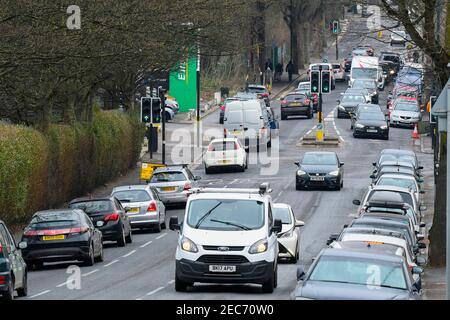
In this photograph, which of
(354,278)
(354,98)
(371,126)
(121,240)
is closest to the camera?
(354,278)

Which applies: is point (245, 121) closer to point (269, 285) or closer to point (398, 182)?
point (398, 182)

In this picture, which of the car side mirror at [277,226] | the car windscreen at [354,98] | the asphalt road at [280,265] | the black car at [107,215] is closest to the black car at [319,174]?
the asphalt road at [280,265]

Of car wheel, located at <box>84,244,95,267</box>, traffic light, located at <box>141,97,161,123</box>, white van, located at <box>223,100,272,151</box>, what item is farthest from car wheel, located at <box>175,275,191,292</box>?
white van, located at <box>223,100,272,151</box>

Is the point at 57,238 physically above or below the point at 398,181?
above

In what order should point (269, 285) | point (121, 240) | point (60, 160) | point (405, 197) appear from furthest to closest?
point (60, 160)
point (405, 197)
point (121, 240)
point (269, 285)

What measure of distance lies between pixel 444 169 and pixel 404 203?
22.3ft

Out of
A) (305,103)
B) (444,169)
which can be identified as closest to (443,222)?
(444,169)

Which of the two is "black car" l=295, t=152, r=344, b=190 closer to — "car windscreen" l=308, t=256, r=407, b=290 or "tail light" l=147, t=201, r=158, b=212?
"tail light" l=147, t=201, r=158, b=212

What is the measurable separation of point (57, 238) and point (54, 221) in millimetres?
436

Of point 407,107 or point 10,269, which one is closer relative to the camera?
point 10,269

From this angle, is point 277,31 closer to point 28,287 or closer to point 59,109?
point 59,109

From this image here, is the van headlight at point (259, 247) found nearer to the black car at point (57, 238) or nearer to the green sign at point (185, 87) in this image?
the black car at point (57, 238)

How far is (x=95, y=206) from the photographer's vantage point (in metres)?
35.1

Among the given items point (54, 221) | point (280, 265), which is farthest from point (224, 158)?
point (54, 221)
